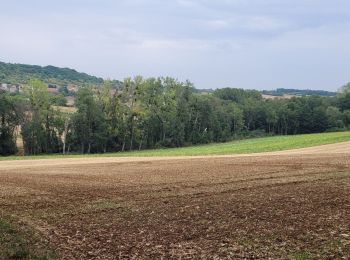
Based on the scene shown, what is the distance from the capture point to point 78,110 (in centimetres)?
8325

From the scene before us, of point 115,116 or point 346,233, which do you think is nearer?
point 346,233

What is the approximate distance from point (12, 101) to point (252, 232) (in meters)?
77.2

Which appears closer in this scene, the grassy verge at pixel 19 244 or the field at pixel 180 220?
the grassy verge at pixel 19 244

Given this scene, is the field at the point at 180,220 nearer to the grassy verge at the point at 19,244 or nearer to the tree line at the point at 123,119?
the grassy verge at the point at 19,244

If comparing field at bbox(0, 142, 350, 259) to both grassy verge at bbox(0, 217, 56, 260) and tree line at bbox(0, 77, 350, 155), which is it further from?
tree line at bbox(0, 77, 350, 155)

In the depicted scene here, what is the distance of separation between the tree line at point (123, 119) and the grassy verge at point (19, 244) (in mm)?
69318

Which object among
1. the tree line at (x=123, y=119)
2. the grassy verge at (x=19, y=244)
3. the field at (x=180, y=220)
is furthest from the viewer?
the tree line at (x=123, y=119)

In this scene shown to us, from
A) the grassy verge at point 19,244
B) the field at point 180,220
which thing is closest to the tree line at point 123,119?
the field at point 180,220

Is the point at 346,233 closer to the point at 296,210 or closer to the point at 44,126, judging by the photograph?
the point at 296,210

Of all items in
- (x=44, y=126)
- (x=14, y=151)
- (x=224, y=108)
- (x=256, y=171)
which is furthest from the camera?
(x=224, y=108)

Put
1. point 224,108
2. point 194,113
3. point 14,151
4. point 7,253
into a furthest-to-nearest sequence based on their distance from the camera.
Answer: point 224,108 < point 194,113 < point 14,151 < point 7,253

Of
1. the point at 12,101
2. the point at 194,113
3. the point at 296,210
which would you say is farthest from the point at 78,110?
the point at 296,210

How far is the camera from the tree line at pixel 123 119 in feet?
267

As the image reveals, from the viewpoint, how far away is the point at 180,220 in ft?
40.8
